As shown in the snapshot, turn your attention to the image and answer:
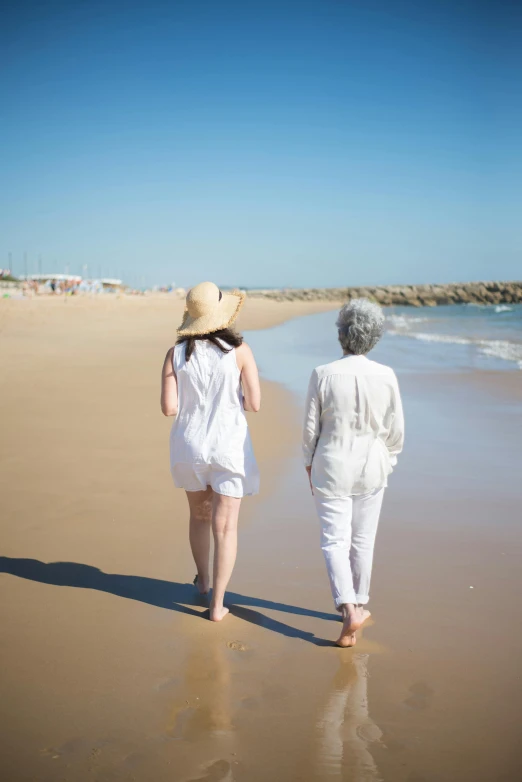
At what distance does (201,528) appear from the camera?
332 cm

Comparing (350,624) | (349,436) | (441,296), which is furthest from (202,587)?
(441,296)

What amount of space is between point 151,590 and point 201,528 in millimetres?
552

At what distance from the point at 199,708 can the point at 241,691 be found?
20 centimetres

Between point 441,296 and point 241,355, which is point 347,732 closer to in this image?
point 241,355

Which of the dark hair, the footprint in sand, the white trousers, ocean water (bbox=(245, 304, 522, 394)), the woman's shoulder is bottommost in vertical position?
ocean water (bbox=(245, 304, 522, 394))

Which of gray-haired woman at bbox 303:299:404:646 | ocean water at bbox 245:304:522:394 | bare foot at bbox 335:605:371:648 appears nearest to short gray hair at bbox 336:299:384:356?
gray-haired woman at bbox 303:299:404:646

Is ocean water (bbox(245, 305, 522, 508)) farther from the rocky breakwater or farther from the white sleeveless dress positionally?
the rocky breakwater

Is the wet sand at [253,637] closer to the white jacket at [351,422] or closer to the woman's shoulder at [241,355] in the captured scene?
the white jacket at [351,422]

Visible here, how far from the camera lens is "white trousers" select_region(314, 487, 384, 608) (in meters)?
2.91

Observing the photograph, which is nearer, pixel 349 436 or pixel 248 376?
pixel 349 436

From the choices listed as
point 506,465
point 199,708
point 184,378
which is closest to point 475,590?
point 199,708

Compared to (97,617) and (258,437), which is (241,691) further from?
(258,437)

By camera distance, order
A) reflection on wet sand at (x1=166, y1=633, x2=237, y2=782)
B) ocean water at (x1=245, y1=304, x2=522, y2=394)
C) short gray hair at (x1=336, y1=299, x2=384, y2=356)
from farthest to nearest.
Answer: ocean water at (x1=245, y1=304, x2=522, y2=394)
short gray hair at (x1=336, y1=299, x2=384, y2=356)
reflection on wet sand at (x1=166, y1=633, x2=237, y2=782)

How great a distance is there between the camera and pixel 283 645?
9.80 feet
